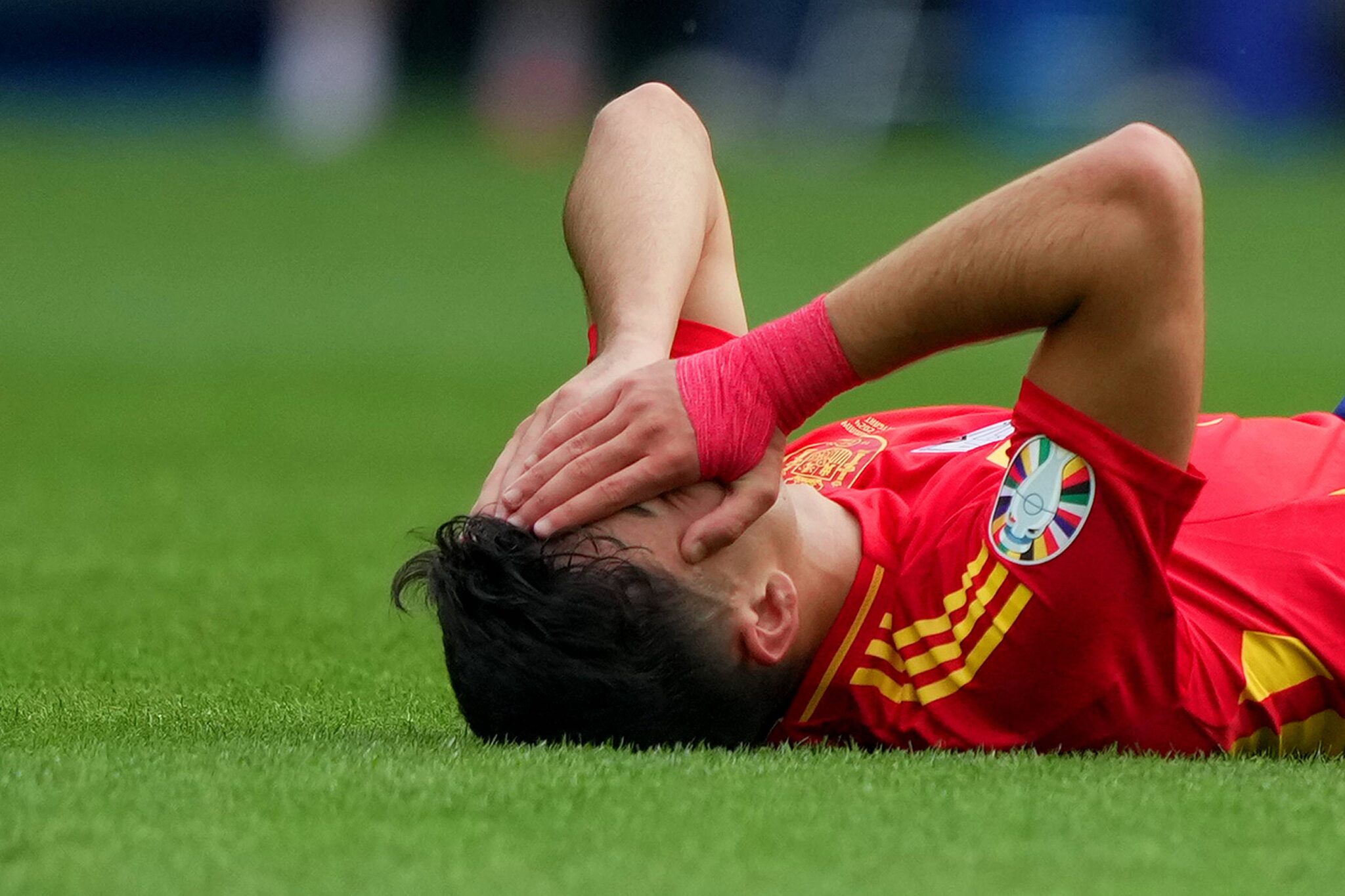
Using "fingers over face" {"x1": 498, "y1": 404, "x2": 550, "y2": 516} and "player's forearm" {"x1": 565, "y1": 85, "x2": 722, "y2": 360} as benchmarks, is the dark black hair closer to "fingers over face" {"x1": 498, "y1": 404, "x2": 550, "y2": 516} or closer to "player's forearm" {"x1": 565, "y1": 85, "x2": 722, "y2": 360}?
"fingers over face" {"x1": 498, "y1": 404, "x2": 550, "y2": 516}

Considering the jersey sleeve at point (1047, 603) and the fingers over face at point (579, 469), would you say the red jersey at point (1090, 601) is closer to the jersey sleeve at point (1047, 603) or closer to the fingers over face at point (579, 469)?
the jersey sleeve at point (1047, 603)

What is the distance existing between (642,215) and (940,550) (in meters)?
0.79

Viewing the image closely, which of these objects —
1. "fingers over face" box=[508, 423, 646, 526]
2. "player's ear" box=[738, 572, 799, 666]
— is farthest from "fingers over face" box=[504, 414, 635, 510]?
"player's ear" box=[738, 572, 799, 666]

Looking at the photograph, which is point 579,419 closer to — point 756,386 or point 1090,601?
point 756,386

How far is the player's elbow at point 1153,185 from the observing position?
2.44 metres

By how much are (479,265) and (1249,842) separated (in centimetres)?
1114

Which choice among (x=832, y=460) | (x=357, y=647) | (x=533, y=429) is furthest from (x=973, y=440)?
(x=357, y=647)

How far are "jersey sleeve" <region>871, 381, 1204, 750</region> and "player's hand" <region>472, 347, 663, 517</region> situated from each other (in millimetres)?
483

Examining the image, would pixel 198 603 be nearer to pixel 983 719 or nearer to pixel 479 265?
pixel 983 719

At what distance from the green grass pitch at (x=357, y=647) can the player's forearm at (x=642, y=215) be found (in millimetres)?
657

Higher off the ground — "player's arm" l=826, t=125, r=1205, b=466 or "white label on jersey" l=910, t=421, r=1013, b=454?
"player's arm" l=826, t=125, r=1205, b=466

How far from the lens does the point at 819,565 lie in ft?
8.86

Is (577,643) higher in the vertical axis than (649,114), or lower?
lower

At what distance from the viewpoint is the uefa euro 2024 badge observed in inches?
97.9
